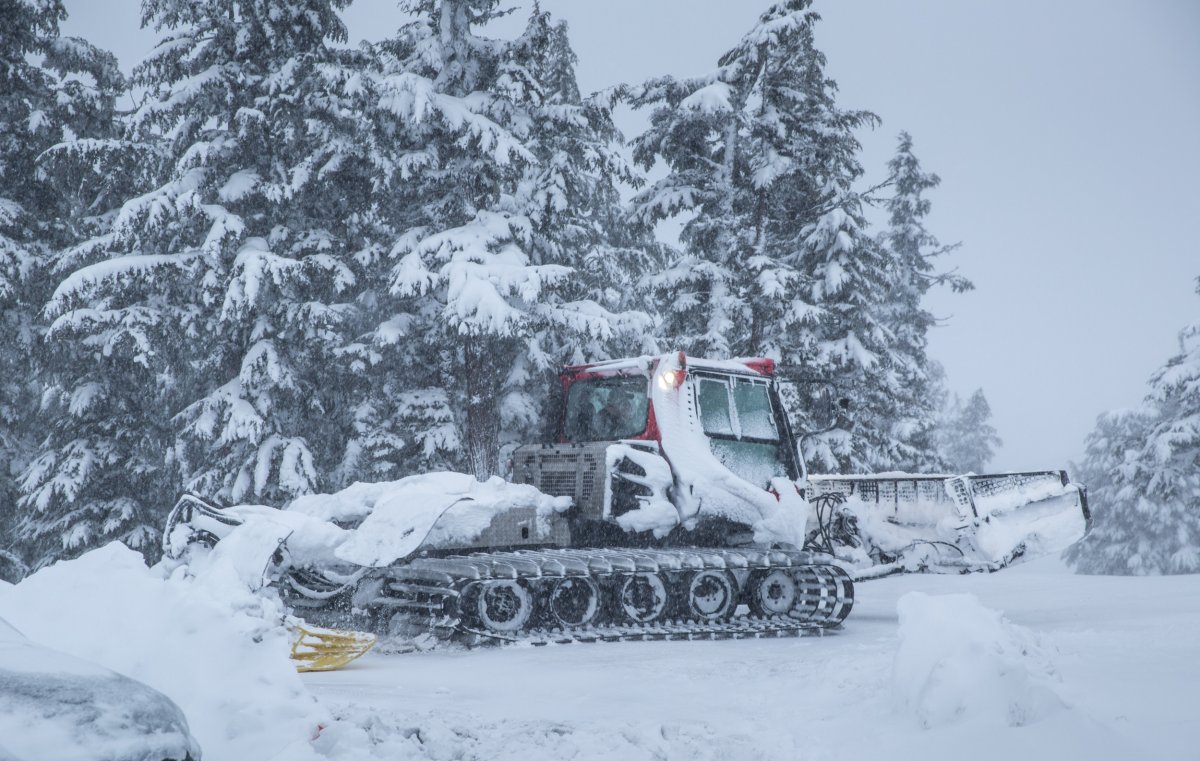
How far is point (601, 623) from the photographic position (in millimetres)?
8477

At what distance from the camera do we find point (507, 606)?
8.04 m

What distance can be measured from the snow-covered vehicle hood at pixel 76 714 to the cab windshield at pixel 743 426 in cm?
703

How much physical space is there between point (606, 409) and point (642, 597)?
7.37 feet

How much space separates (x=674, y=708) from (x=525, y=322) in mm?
7755

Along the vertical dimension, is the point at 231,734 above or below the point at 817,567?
below

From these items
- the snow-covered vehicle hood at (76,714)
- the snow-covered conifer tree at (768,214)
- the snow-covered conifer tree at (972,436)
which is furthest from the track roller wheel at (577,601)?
the snow-covered conifer tree at (972,436)

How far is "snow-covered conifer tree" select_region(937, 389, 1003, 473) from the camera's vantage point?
48812mm

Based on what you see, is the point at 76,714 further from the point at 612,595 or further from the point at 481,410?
the point at 481,410

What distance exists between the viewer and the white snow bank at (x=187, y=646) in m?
4.01

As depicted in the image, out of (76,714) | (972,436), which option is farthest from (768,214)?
(972,436)

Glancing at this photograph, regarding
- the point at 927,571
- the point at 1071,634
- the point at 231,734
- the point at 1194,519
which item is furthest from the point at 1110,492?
the point at 231,734

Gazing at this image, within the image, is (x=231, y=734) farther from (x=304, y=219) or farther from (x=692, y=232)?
(x=692, y=232)

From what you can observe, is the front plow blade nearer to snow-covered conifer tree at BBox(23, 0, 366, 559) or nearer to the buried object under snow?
the buried object under snow

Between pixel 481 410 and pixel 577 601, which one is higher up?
pixel 481 410
